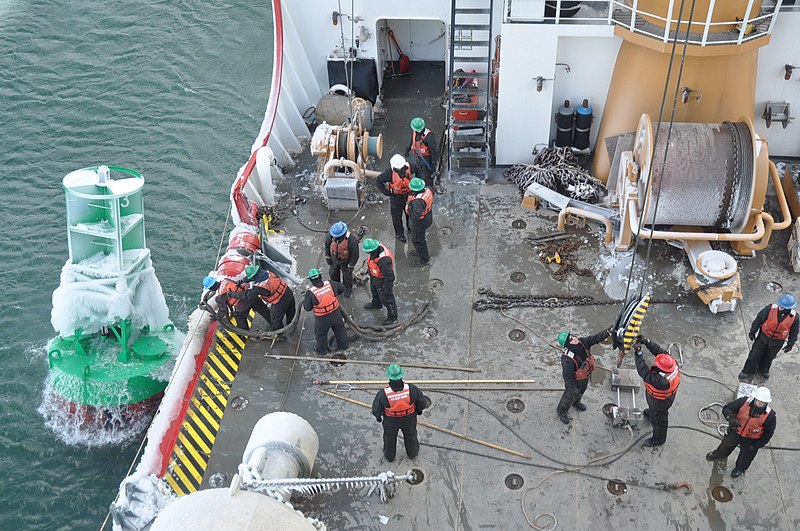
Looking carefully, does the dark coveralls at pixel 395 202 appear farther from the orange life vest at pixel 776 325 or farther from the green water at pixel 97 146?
the orange life vest at pixel 776 325

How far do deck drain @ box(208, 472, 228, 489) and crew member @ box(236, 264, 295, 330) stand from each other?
2.14 metres

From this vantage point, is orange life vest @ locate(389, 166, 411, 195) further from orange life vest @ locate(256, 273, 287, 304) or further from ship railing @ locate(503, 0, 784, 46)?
ship railing @ locate(503, 0, 784, 46)

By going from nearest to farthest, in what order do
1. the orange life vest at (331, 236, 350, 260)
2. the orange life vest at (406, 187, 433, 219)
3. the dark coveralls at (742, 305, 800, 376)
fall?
the dark coveralls at (742, 305, 800, 376)
the orange life vest at (331, 236, 350, 260)
the orange life vest at (406, 187, 433, 219)

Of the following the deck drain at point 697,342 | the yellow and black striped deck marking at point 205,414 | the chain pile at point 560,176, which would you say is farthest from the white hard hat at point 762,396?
the yellow and black striped deck marking at point 205,414

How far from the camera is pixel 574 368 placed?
856cm

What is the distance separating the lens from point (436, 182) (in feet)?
41.4

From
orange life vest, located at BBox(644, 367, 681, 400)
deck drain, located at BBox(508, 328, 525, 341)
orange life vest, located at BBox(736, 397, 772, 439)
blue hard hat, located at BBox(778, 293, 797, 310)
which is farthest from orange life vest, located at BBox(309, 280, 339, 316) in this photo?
blue hard hat, located at BBox(778, 293, 797, 310)

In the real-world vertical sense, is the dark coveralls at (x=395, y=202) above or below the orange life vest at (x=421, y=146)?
below

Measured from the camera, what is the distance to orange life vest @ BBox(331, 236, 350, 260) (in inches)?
408

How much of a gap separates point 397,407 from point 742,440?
3.48 meters

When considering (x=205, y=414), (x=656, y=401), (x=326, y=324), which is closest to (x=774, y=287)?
(x=656, y=401)

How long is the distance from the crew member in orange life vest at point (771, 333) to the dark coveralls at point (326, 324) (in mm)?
4783

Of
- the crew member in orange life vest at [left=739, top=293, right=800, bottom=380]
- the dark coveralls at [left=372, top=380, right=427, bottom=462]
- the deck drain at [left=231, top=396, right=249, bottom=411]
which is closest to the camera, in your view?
the dark coveralls at [left=372, top=380, right=427, bottom=462]

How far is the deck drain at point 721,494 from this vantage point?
8352mm
